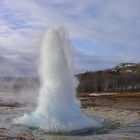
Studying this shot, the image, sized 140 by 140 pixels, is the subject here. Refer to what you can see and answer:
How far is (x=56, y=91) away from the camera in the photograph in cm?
2766

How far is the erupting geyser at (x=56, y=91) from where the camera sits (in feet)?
88.4

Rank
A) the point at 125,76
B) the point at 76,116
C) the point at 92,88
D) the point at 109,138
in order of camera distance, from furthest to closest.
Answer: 1. the point at 125,76
2. the point at 92,88
3. the point at 76,116
4. the point at 109,138

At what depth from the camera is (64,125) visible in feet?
84.1

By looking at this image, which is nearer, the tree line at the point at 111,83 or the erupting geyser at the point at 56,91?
the erupting geyser at the point at 56,91

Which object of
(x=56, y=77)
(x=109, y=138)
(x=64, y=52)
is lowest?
(x=109, y=138)

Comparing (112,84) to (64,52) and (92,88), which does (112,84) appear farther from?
(64,52)

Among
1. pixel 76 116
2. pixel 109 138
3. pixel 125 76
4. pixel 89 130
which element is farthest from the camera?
pixel 125 76

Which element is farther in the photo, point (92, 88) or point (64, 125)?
point (92, 88)

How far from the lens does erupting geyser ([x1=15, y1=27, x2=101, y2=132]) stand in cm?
2695

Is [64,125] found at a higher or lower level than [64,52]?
lower

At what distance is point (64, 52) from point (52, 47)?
1.09 meters

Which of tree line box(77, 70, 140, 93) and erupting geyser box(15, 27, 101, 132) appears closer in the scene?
erupting geyser box(15, 27, 101, 132)

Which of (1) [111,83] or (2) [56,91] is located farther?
(1) [111,83]

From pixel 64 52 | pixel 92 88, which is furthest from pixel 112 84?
pixel 64 52
